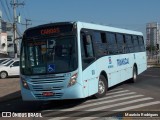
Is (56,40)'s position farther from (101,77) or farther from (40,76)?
(101,77)

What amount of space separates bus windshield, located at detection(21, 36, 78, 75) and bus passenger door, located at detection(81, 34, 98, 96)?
1.71 ft

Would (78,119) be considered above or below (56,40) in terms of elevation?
below

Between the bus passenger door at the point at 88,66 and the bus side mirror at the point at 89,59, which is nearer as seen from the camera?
the bus passenger door at the point at 88,66

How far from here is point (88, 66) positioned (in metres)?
13.7

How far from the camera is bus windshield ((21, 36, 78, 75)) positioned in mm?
12930

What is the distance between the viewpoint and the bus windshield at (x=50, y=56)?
42.4 ft

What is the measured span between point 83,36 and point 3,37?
90.3 metres

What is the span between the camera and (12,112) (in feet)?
42.8

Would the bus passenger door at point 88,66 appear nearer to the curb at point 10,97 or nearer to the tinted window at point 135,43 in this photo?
the curb at point 10,97

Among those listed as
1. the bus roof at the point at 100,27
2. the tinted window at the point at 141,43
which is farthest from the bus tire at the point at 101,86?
the tinted window at the point at 141,43

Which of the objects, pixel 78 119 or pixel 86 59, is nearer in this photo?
pixel 78 119

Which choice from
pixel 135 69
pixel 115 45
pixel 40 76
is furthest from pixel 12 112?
pixel 135 69

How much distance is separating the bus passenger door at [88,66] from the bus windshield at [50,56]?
522 millimetres

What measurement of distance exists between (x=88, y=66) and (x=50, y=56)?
57.8 inches
